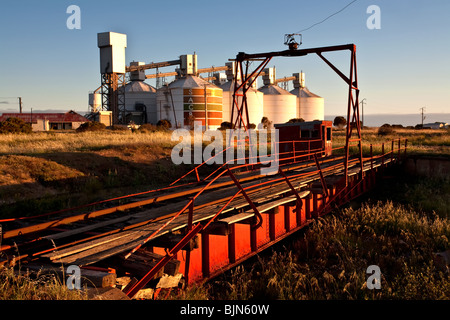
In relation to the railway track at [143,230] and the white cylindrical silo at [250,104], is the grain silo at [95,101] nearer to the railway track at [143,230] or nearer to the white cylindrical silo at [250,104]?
the white cylindrical silo at [250,104]

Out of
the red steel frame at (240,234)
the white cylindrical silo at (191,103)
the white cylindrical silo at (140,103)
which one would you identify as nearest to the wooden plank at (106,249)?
the red steel frame at (240,234)

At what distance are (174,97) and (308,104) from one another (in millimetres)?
31316

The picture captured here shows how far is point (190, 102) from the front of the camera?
60.6m

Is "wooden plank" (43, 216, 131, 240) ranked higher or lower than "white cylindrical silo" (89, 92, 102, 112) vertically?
lower

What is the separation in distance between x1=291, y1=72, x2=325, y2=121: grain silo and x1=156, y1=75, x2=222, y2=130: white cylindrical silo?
2445 centimetres

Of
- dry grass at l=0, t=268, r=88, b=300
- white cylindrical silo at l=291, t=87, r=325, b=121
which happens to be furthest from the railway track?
white cylindrical silo at l=291, t=87, r=325, b=121

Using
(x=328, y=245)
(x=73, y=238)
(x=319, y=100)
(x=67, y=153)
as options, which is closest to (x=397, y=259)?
(x=328, y=245)

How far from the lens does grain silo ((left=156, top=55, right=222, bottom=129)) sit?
6050 cm

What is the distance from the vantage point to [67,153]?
69.4 feet

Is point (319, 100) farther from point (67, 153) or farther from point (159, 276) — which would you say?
point (159, 276)

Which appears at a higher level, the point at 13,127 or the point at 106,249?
the point at 13,127

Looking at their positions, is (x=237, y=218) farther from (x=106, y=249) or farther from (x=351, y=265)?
(x=351, y=265)

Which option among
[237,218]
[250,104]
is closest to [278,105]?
[250,104]

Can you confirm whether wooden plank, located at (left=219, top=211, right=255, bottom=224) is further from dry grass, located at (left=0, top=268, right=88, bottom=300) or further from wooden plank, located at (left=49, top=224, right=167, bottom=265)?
dry grass, located at (left=0, top=268, right=88, bottom=300)
